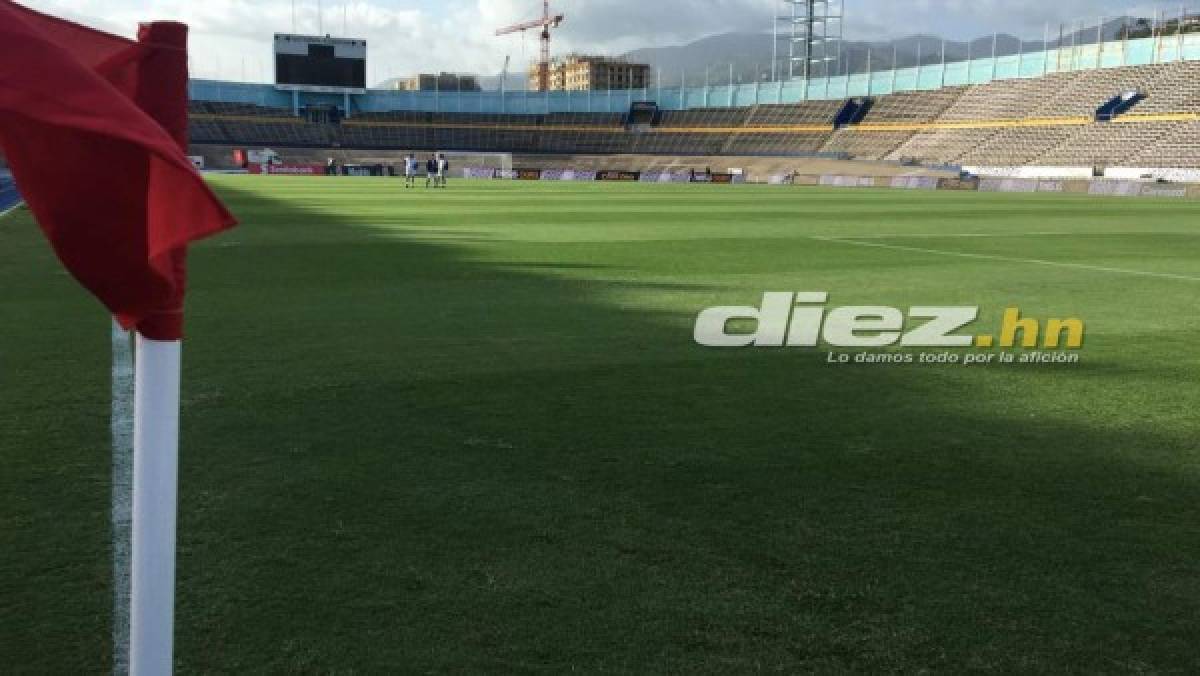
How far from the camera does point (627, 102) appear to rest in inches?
4326

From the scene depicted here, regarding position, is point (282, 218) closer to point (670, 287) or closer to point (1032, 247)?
point (670, 287)

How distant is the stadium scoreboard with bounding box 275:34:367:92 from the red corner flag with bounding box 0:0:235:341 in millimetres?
92828

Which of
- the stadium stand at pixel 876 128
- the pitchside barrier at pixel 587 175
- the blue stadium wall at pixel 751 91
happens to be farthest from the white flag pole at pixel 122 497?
the blue stadium wall at pixel 751 91

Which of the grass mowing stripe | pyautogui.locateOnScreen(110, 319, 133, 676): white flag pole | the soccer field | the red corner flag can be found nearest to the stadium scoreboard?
Answer: the grass mowing stripe

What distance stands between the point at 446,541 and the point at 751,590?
1.26m

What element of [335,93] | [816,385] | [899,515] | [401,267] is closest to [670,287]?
[401,267]

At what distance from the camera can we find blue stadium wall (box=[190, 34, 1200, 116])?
238ft

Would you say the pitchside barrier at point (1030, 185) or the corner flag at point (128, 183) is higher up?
the pitchside barrier at point (1030, 185)

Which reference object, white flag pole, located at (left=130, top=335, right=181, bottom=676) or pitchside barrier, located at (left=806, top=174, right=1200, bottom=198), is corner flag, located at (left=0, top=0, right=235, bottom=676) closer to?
white flag pole, located at (left=130, top=335, right=181, bottom=676)

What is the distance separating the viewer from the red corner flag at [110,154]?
153cm

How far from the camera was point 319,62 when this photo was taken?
8925cm

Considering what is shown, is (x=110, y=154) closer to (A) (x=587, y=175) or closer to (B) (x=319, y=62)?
(A) (x=587, y=175)

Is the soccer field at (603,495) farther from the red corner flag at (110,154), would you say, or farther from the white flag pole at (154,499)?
the red corner flag at (110,154)

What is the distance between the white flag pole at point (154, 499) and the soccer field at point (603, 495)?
118 centimetres
